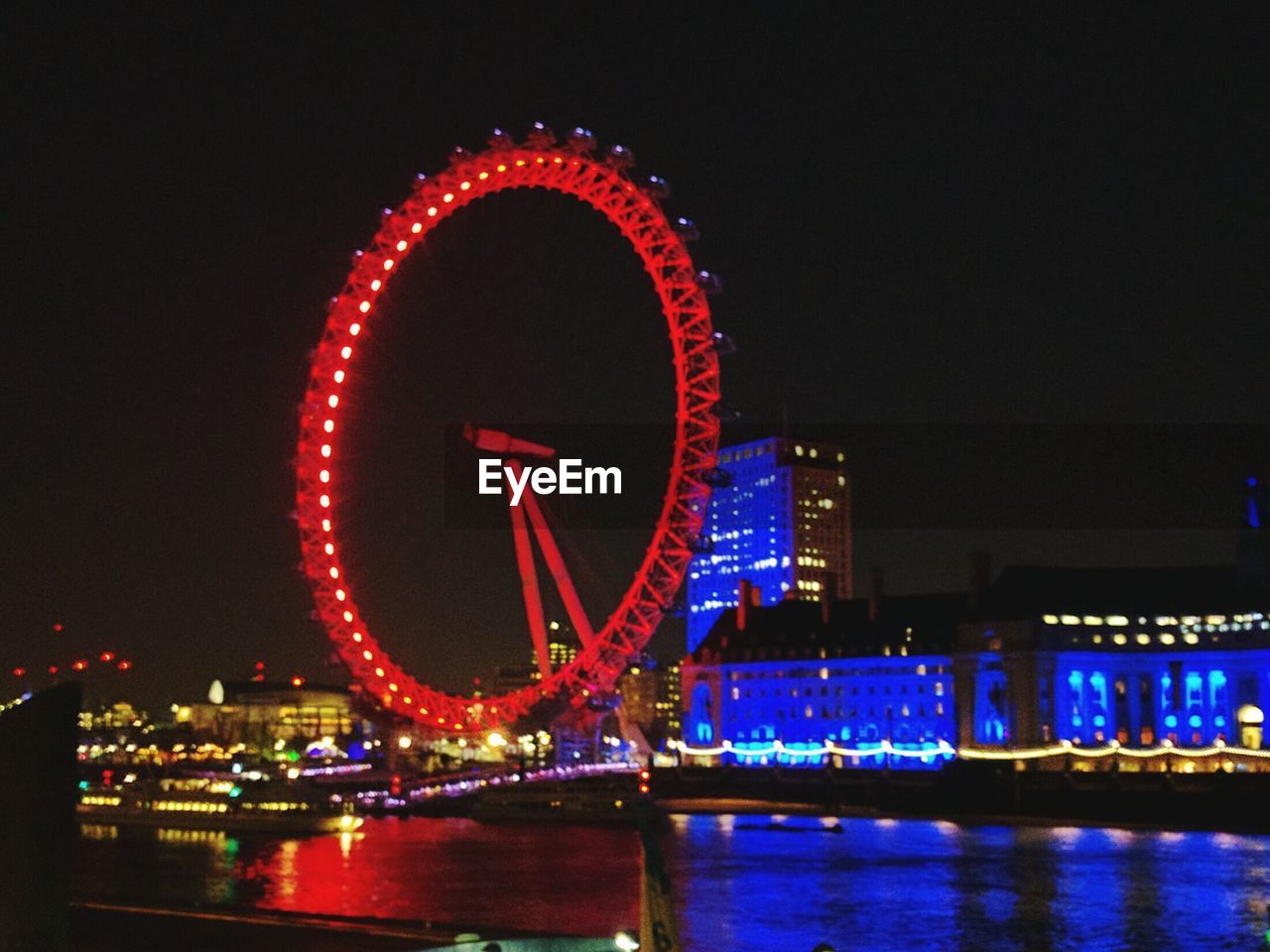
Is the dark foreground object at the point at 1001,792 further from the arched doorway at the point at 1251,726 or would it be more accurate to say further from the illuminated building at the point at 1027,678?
the arched doorway at the point at 1251,726

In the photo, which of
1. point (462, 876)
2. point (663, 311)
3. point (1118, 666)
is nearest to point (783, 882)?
point (462, 876)

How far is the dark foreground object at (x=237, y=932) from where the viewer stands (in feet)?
94.7

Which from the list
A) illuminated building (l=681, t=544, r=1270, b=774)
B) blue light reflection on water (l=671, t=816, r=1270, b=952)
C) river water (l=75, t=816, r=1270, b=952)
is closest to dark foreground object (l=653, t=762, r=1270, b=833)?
river water (l=75, t=816, r=1270, b=952)

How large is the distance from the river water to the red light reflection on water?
12cm

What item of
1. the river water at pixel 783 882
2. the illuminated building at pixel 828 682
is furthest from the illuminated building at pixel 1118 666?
the river water at pixel 783 882

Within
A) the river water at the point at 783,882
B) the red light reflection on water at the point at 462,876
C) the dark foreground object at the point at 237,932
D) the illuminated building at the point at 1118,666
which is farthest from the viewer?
the illuminated building at the point at 1118,666

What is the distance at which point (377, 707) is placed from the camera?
8275cm

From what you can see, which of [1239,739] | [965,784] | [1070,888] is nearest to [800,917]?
[1070,888]

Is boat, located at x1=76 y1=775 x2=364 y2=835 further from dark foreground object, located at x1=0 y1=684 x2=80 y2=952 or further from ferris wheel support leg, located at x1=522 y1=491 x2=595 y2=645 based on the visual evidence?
dark foreground object, located at x1=0 y1=684 x2=80 y2=952

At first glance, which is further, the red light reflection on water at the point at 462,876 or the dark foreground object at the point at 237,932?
the red light reflection on water at the point at 462,876

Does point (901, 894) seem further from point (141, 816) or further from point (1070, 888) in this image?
point (141, 816)

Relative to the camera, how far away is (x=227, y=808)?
274ft

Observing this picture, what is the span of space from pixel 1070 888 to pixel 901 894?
5.19 meters

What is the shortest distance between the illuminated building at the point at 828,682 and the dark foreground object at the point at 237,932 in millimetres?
83552
